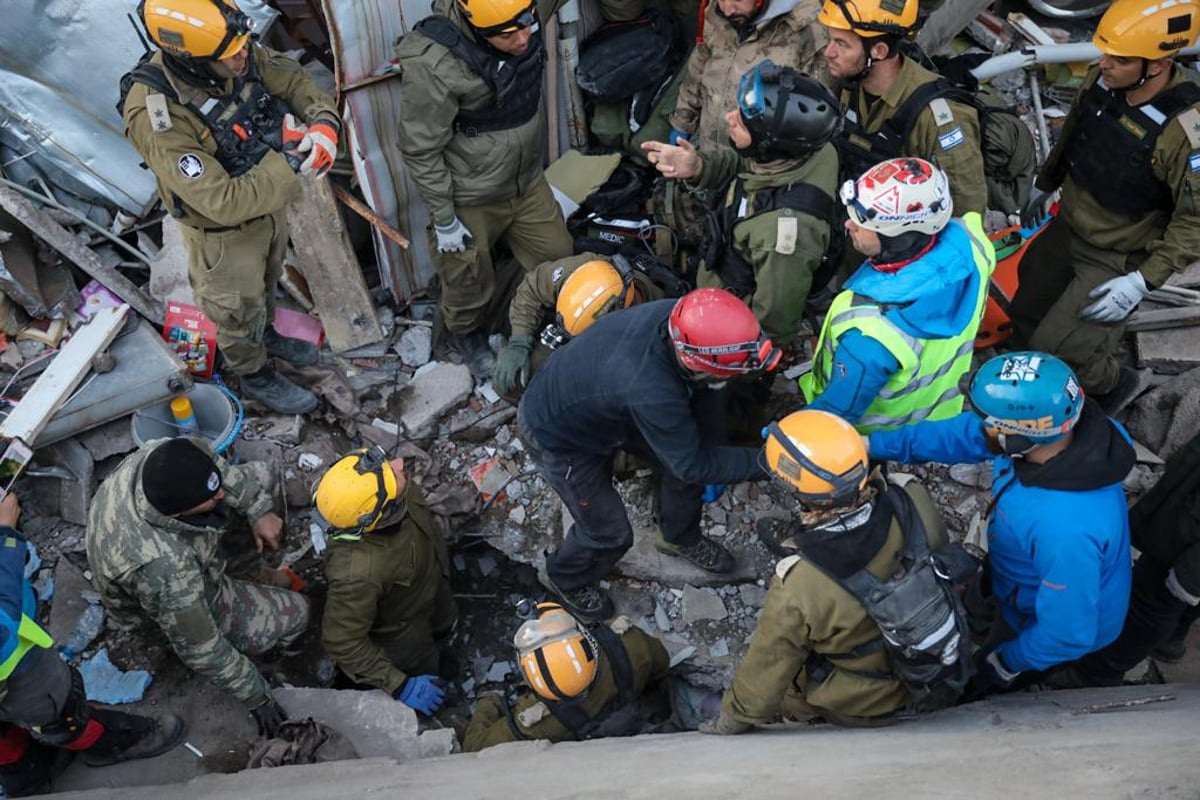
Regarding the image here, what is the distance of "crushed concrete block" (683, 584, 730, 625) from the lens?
446cm

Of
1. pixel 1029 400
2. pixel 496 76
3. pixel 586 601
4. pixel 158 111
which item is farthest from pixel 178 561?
pixel 1029 400

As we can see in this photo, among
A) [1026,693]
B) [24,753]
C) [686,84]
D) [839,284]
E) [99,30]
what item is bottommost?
[1026,693]

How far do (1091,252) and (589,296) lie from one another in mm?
2576

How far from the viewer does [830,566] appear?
2.78 meters

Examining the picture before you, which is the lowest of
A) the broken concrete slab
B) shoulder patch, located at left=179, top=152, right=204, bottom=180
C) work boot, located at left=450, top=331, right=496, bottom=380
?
the broken concrete slab

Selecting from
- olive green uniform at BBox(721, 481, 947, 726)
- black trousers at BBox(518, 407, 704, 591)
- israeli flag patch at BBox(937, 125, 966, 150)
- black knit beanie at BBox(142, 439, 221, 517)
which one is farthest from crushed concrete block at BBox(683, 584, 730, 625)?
israeli flag patch at BBox(937, 125, 966, 150)

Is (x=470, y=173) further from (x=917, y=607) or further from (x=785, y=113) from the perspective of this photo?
(x=917, y=607)

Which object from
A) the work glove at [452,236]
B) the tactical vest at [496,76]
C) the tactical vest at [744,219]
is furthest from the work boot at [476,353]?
the tactical vest at [744,219]

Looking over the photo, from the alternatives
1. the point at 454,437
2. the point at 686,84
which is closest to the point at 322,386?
the point at 454,437

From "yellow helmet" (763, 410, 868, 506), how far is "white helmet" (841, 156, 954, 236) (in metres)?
0.83

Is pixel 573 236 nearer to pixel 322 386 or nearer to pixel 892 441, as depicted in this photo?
pixel 322 386

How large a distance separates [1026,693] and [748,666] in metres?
1.51

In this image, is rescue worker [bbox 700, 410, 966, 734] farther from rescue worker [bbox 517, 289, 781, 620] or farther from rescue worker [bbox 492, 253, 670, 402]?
rescue worker [bbox 492, 253, 670, 402]

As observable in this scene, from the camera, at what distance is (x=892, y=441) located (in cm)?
354
